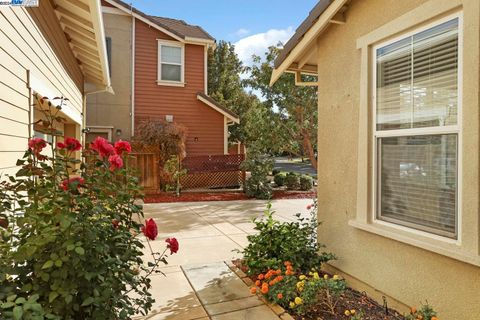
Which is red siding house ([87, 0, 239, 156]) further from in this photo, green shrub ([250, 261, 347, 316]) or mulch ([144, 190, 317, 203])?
green shrub ([250, 261, 347, 316])

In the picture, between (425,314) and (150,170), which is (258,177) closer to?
(150,170)

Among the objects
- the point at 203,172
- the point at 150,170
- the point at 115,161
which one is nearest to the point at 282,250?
the point at 115,161

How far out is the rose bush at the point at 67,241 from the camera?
1808 mm

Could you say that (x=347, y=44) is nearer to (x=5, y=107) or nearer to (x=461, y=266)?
(x=461, y=266)

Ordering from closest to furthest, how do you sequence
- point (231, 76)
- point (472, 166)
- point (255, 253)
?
1. point (472, 166)
2. point (255, 253)
3. point (231, 76)

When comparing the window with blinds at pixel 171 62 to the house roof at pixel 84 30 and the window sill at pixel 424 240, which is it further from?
the window sill at pixel 424 240

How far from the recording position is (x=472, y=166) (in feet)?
7.75

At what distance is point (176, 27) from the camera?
14.6 meters

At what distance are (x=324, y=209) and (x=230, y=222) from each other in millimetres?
3466

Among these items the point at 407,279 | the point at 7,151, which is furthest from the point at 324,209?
the point at 7,151

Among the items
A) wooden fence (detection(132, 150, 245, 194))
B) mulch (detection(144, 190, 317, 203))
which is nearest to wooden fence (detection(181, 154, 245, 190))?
wooden fence (detection(132, 150, 245, 194))

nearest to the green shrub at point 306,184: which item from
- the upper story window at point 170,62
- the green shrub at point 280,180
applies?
the green shrub at point 280,180

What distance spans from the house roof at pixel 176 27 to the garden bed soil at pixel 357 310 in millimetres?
12181

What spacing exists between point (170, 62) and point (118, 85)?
2.30 meters
